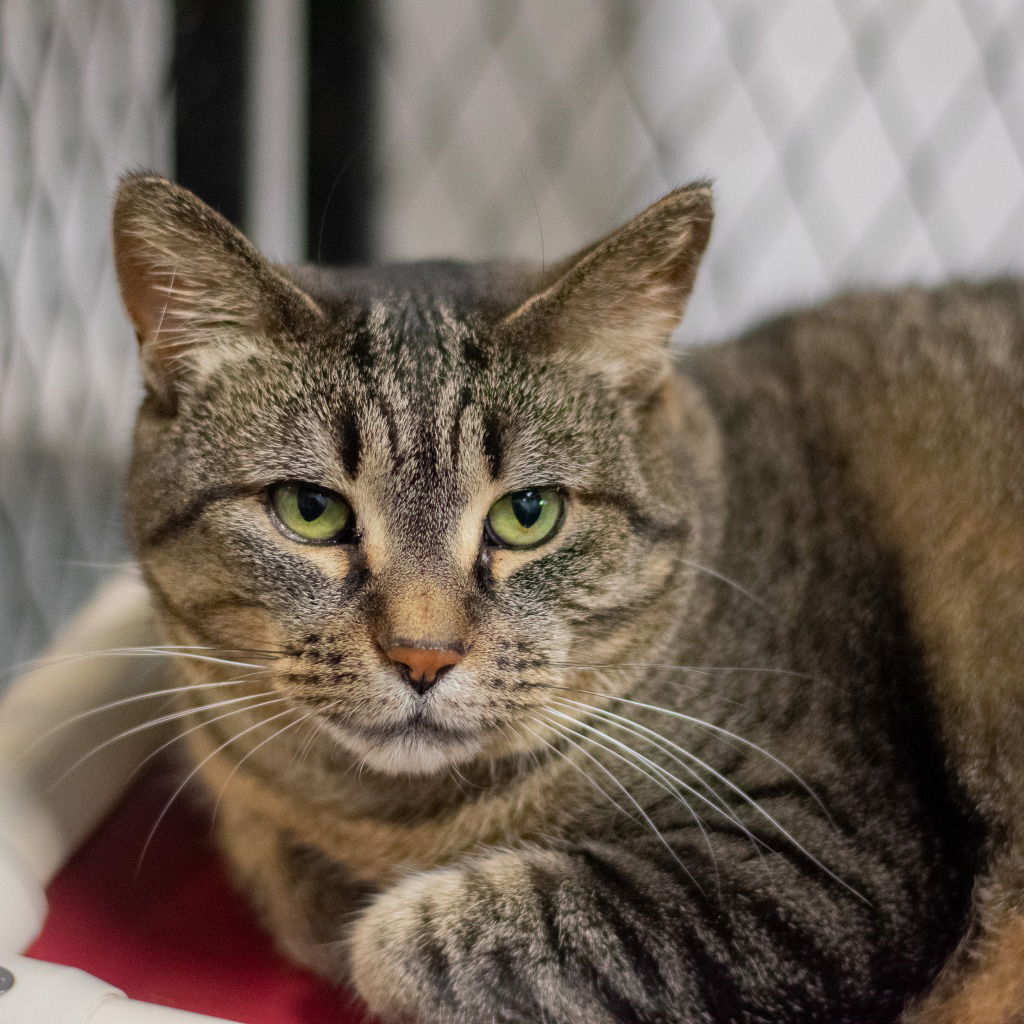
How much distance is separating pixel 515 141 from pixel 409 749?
151cm

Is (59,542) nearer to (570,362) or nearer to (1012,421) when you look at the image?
(570,362)

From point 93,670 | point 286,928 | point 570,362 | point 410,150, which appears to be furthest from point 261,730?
point 410,150

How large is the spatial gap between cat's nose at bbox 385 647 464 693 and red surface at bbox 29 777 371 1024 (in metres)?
0.38

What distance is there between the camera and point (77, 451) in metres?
1.66

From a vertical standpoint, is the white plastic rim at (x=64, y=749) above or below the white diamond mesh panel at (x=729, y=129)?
below

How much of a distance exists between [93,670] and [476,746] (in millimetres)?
591

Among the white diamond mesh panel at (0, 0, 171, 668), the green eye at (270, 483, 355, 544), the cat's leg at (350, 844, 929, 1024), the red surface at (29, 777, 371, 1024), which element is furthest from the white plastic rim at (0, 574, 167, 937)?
A: the cat's leg at (350, 844, 929, 1024)

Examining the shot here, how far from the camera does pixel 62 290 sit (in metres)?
1.56

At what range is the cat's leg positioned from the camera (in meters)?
0.92

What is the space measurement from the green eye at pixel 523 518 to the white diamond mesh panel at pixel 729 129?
993 millimetres

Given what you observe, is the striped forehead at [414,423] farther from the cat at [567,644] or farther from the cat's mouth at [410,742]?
the cat's mouth at [410,742]

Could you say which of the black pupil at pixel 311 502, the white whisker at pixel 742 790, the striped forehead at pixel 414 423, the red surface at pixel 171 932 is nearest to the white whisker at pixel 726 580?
the white whisker at pixel 742 790

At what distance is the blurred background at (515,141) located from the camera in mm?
1658

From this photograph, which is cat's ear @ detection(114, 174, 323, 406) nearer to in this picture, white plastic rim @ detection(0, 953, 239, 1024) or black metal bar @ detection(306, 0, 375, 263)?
white plastic rim @ detection(0, 953, 239, 1024)
